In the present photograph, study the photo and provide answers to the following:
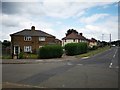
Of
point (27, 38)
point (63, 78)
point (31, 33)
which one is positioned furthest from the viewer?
point (31, 33)

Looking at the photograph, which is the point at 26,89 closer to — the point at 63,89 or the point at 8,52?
the point at 63,89

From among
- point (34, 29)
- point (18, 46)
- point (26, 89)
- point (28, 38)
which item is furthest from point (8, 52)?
point (26, 89)

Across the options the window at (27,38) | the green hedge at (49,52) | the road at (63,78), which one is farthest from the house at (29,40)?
the road at (63,78)

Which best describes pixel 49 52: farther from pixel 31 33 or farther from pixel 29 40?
pixel 31 33

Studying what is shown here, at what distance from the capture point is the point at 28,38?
57062 millimetres

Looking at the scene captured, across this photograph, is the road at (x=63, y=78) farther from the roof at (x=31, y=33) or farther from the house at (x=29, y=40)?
the roof at (x=31, y=33)

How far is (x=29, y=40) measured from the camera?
57.2m

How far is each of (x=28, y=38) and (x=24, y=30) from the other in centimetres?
321

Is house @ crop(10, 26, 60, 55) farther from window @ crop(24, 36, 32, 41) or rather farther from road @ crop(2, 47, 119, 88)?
road @ crop(2, 47, 119, 88)

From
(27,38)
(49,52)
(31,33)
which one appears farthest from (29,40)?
(49,52)

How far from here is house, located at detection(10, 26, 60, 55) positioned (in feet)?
184

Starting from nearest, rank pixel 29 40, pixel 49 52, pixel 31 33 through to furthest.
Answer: pixel 49 52 < pixel 29 40 < pixel 31 33

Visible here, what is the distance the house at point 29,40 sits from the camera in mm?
56219

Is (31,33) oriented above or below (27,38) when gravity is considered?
above
